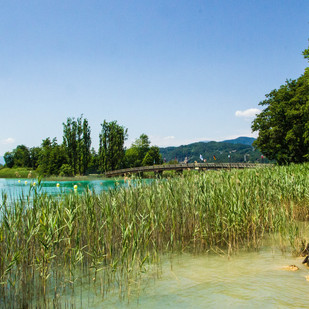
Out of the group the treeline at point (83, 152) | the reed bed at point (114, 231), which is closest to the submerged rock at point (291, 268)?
the reed bed at point (114, 231)

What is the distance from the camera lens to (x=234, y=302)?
11.6ft

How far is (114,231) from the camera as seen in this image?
5.13 meters

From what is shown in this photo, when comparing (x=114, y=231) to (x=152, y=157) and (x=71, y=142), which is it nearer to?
(x=71, y=142)

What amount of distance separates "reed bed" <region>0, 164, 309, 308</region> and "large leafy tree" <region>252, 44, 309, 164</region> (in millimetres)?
24336

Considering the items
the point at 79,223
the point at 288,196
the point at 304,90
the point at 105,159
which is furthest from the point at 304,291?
the point at 105,159

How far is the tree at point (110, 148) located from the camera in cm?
5234

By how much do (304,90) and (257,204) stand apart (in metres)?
23.5

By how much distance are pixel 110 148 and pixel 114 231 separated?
48.2 m

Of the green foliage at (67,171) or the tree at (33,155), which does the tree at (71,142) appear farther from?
the tree at (33,155)

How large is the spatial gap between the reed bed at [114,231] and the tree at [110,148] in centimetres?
4582

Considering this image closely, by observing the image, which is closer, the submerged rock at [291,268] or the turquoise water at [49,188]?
the submerged rock at [291,268]

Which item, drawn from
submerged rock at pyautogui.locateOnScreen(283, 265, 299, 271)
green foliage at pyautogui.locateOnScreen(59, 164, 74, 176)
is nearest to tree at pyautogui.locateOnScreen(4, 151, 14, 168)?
green foliage at pyautogui.locateOnScreen(59, 164, 74, 176)

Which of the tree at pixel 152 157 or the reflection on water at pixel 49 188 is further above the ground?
the tree at pixel 152 157

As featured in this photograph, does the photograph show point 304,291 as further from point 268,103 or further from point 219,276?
point 268,103
